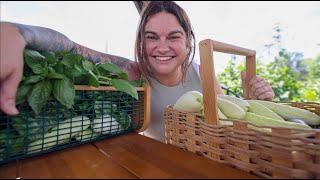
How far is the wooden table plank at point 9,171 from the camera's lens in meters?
0.42

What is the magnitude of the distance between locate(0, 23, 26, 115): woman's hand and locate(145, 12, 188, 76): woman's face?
77 cm

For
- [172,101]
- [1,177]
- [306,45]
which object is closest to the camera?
[1,177]

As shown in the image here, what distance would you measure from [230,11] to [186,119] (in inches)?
132

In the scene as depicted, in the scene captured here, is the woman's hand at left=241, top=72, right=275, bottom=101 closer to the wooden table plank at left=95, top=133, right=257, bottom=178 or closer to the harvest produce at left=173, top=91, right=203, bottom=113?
the harvest produce at left=173, top=91, right=203, bottom=113

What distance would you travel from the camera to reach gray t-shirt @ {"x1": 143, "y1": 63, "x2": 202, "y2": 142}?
3.63ft

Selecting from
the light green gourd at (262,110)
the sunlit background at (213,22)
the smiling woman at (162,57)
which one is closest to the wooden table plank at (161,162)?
the light green gourd at (262,110)

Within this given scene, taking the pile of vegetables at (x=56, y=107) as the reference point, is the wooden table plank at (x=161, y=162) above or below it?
below

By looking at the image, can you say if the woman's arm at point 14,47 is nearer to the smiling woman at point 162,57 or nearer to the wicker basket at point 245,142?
the smiling woman at point 162,57

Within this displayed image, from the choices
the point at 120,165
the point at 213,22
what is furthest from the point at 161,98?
the point at 213,22

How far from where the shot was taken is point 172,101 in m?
1.22

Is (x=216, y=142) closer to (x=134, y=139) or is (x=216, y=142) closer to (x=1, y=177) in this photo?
(x=134, y=139)

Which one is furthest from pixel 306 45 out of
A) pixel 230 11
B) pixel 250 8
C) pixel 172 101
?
pixel 172 101

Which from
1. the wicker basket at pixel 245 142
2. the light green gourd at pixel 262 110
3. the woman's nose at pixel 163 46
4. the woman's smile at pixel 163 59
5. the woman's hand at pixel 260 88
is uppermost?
the woman's nose at pixel 163 46

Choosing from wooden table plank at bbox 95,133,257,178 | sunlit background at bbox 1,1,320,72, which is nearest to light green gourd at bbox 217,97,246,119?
wooden table plank at bbox 95,133,257,178
